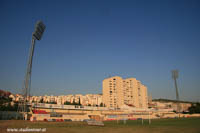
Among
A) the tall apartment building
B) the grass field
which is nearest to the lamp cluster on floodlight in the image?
the tall apartment building

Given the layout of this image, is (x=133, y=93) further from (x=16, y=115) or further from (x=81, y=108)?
(x=16, y=115)

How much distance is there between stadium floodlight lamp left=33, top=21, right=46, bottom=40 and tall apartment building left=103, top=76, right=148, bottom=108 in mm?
82970

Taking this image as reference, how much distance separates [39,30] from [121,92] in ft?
296

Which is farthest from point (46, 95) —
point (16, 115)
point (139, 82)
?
point (16, 115)

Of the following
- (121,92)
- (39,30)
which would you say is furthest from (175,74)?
(39,30)

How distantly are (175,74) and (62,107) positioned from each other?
73.0 m

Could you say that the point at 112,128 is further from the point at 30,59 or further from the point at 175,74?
the point at 175,74

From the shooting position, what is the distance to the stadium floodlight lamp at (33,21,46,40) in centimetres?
6169

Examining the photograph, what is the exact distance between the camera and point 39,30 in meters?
63.0

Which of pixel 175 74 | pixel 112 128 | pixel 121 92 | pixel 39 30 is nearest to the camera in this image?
pixel 112 128

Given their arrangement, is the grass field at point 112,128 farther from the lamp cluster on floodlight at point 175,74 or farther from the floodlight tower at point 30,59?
the lamp cluster on floodlight at point 175,74

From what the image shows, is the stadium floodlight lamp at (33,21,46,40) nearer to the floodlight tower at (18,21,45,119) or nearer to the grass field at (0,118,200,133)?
the floodlight tower at (18,21,45,119)

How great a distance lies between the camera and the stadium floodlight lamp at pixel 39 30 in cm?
6169

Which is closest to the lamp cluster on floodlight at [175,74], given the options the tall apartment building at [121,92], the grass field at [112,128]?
the tall apartment building at [121,92]
